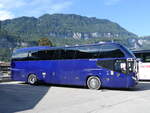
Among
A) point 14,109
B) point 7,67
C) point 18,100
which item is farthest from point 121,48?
point 7,67

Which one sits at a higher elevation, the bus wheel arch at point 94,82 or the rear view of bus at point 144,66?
the rear view of bus at point 144,66

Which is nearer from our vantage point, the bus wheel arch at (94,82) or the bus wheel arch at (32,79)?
the bus wheel arch at (94,82)

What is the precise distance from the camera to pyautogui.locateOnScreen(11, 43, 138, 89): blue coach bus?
16734mm

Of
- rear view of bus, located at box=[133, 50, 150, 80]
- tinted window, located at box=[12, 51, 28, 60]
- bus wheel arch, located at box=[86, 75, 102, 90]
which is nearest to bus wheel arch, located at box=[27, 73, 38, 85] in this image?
tinted window, located at box=[12, 51, 28, 60]

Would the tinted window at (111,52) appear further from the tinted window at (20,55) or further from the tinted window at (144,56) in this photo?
the tinted window at (144,56)

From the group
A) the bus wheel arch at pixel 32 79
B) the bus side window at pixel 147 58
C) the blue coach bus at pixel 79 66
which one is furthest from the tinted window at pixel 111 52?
the bus side window at pixel 147 58

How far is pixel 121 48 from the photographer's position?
16672 mm

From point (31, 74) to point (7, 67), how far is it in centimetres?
1049

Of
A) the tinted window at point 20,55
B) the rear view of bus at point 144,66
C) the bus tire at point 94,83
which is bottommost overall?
the bus tire at point 94,83

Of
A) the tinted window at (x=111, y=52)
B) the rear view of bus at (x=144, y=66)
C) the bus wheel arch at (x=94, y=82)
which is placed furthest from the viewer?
the rear view of bus at (x=144, y=66)

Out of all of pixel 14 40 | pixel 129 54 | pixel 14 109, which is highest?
pixel 14 40

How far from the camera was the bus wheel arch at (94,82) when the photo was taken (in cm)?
1749

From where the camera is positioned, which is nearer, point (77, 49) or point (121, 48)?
point (121, 48)

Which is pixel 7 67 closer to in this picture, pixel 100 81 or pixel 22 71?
pixel 22 71
